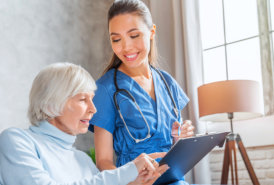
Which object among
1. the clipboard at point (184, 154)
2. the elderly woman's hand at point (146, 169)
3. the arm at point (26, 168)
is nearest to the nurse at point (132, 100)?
the clipboard at point (184, 154)

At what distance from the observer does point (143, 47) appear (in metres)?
1.60

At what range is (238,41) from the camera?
10.7 ft

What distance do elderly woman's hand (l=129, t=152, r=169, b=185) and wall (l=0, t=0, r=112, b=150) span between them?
2.28m

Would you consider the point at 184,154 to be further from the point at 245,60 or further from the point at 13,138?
the point at 245,60

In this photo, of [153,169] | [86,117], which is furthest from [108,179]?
[86,117]

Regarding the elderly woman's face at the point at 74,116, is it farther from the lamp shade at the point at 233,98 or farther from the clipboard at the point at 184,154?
the lamp shade at the point at 233,98

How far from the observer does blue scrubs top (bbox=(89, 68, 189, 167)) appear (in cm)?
146

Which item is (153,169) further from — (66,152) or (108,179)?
(66,152)

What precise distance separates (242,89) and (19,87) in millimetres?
1956

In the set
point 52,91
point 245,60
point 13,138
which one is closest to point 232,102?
point 245,60

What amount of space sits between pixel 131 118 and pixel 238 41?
209 centimetres

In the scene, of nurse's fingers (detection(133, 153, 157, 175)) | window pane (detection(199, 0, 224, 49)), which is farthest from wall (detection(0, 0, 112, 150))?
nurse's fingers (detection(133, 153, 157, 175))

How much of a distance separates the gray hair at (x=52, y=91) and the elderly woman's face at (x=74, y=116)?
0.07 feet

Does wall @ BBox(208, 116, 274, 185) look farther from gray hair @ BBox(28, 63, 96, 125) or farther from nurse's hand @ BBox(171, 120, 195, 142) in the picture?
gray hair @ BBox(28, 63, 96, 125)
